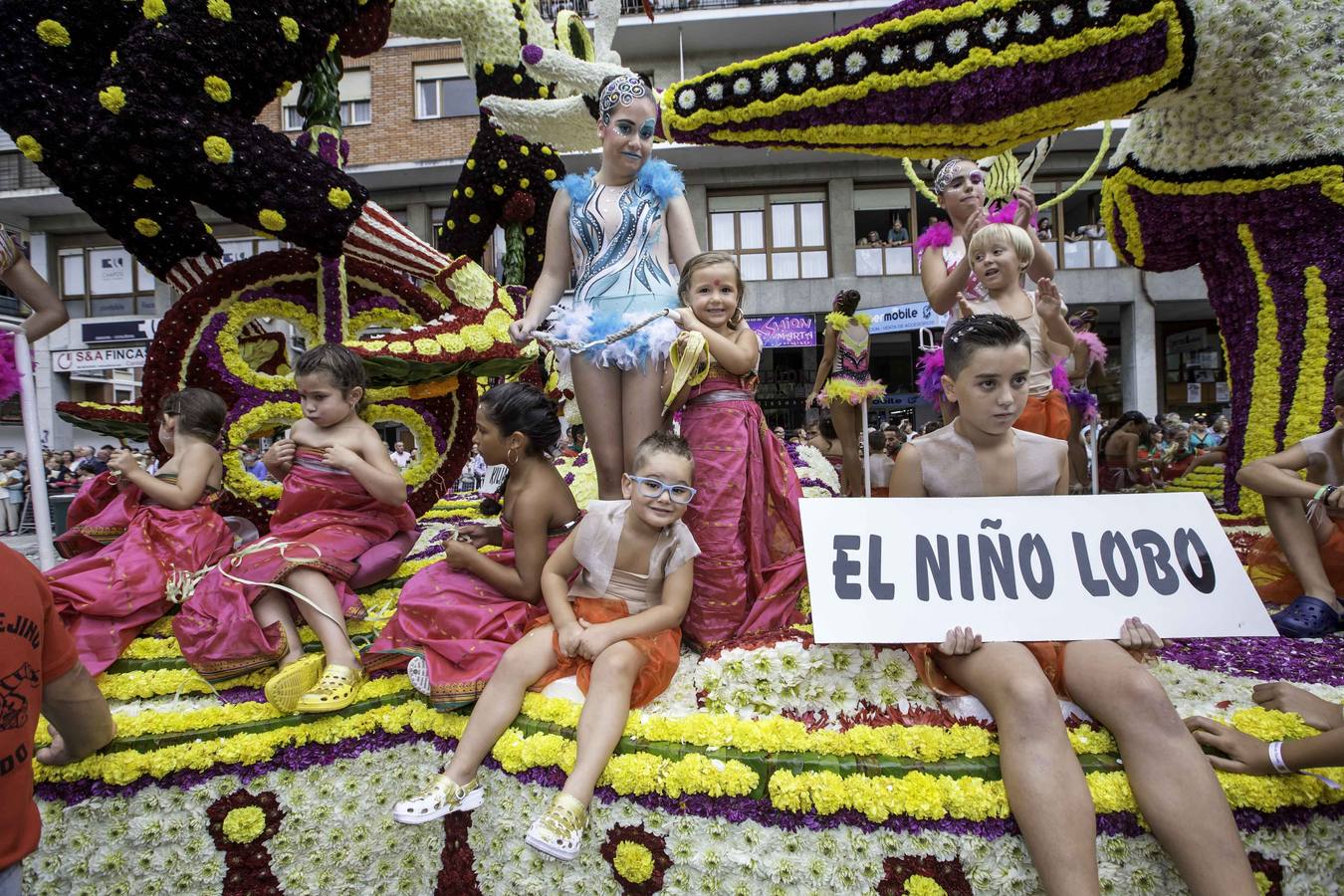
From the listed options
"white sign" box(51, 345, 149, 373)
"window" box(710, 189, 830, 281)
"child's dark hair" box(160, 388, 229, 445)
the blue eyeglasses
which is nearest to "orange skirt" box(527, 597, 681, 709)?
the blue eyeglasses

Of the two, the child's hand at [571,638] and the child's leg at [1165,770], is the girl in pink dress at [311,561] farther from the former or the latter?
the child's leg at [1165,770]

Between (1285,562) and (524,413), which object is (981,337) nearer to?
(524,413)

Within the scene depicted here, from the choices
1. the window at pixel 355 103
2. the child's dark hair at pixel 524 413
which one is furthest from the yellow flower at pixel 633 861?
the window at pixel 355 103

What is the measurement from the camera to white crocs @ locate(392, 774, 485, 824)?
1.77 metres

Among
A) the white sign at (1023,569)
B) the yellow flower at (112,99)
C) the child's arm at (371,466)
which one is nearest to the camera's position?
the white sign at (1023,569)

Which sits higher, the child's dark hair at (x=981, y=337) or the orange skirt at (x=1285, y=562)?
the child's dark hair at (x=981, y=337)

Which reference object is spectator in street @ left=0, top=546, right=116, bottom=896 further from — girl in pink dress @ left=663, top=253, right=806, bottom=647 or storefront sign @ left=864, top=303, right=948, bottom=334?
storefront sign @ left=864, top=303, right=948, bottom=334

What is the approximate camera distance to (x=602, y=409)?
9.05 feet

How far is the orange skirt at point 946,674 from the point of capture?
6.22ft

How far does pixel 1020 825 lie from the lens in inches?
64.2

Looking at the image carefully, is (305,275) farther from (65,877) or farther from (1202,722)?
(1202,722)

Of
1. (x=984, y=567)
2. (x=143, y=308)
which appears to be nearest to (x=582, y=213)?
(x=984, y=567)

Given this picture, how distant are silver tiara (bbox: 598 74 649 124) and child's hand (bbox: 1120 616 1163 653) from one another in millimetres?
2360

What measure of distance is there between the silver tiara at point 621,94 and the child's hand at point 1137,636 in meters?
2.36
